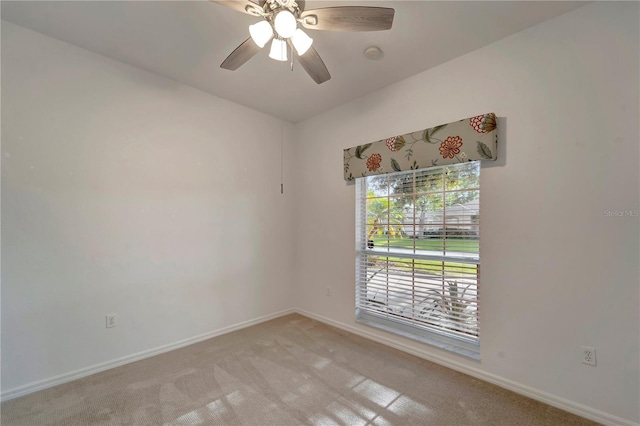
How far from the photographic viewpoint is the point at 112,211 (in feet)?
7.76

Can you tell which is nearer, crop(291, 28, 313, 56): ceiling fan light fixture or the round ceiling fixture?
crop(291, 28, 313, 56): ceiling fan light fixture

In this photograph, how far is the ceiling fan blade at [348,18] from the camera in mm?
1396

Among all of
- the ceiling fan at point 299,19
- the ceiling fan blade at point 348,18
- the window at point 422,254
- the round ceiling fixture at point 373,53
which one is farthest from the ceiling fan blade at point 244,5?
the window at point 422,254

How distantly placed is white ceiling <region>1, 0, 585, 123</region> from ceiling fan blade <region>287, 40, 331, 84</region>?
34 centimetres

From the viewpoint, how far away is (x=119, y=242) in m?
2.40

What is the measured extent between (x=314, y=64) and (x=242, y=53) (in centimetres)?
47

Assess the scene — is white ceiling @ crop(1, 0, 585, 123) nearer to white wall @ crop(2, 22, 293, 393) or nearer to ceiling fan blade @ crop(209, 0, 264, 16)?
white wall @ crop(2, 22, 293, 393)

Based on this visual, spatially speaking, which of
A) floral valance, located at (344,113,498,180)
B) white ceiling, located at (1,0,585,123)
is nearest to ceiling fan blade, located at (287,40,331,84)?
white ceiling, located at (1,0,585,123)

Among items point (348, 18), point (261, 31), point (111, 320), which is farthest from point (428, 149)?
point (111, 320)

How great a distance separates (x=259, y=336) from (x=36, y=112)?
2.67 m

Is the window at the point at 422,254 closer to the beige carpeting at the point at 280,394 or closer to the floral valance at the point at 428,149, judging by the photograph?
the floral valance at the point at 428,149

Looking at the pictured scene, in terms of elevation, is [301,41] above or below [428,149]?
above

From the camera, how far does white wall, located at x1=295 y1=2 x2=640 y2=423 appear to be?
167 centimetres

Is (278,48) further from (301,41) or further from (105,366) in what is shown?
(105,366)
